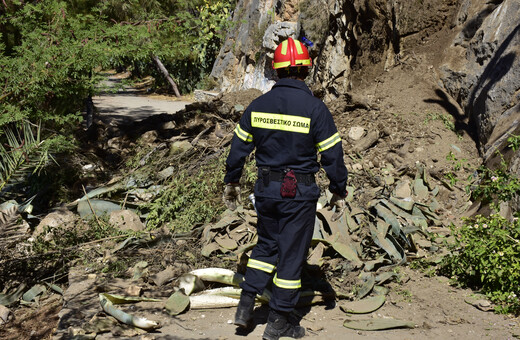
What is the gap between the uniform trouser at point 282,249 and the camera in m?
3.76

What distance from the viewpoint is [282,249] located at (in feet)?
12.4

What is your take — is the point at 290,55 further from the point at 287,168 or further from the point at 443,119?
Result: the point at 443,119

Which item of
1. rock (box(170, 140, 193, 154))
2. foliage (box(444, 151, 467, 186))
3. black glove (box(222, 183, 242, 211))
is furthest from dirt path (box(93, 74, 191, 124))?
black glove (box(222, 183, 242, 211))

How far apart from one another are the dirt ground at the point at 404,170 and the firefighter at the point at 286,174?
372 millimetres

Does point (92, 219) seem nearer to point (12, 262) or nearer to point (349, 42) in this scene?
point (12, 262)

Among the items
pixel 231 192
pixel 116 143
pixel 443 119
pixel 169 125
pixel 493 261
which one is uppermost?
pixel 443 119

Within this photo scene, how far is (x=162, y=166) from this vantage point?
24.6ft

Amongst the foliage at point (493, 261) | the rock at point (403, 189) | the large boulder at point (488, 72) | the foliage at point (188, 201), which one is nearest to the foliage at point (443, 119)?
the large boulder at point (488, 72)

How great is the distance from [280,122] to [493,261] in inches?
79.5

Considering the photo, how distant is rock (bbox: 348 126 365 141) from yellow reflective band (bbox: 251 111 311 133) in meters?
4.19

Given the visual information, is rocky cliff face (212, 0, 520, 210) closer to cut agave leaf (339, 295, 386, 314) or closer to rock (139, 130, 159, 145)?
cut agave leaf (339, 295, 386, 314)

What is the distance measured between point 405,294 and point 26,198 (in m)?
5.35

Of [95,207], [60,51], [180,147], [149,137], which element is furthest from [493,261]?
→ [149,137]

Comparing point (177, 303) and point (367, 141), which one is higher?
point (367, 141)
